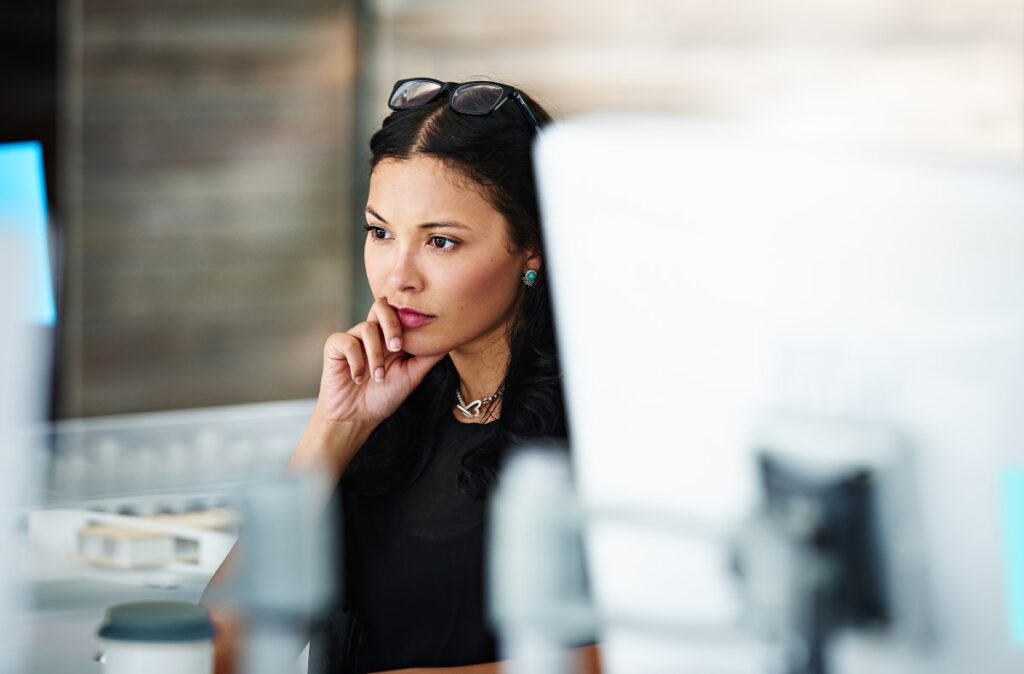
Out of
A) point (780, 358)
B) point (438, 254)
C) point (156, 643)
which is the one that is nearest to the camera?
point (780, 358)

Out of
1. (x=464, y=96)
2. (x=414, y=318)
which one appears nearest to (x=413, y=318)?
(x=414, y=318)

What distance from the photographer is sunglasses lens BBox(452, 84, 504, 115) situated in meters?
1.66

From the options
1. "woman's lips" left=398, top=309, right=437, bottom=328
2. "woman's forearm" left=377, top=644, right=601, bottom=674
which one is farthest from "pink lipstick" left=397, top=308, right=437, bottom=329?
"woman's forearm" left=377, top=644, right=601, bottom=674

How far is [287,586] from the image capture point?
0.78 meters

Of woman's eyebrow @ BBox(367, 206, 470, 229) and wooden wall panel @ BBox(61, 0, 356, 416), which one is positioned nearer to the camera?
woman's eyebrow @ BBox(367, 206, 470, 229)

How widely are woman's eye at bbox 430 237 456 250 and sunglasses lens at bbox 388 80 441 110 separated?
22cm

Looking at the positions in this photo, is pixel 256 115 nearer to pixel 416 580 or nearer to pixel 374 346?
pixel 374 346

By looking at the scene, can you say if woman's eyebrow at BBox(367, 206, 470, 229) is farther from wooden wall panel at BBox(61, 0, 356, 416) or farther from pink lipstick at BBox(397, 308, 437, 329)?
wooden wall panel at BBox(61, 0, 356, 416)

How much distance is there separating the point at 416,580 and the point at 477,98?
0.61 meters

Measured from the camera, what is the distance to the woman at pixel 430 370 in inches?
61.8

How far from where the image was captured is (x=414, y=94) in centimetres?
170

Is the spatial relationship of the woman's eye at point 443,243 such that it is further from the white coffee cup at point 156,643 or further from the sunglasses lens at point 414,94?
the white coffee cup at point 156,643

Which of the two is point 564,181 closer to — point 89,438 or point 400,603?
point 400,603

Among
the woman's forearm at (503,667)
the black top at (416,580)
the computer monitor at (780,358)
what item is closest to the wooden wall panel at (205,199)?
the black top at (416,580)
